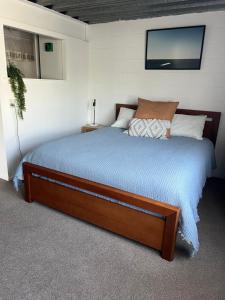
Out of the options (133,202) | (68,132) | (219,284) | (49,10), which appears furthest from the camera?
(68,132)

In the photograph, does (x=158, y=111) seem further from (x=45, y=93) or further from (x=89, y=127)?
(x=45, y=93)

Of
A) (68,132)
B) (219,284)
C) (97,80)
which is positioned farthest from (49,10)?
(219,284)

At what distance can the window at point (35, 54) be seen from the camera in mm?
3260

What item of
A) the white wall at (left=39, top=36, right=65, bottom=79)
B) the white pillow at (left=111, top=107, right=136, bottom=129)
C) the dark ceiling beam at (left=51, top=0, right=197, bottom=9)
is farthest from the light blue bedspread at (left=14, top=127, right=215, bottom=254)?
the dark ceiling beam at (left=51, top=0, right=197, bottom=9)

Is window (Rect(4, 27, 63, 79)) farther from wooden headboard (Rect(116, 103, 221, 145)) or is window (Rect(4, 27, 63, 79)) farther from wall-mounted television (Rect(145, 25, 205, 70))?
wooden headboard (Rect(116, 103, 221, 145))

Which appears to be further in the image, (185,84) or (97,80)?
(97,80)

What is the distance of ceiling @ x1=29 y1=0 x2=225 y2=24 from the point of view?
104 inches

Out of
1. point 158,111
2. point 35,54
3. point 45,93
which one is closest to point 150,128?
point 158,111

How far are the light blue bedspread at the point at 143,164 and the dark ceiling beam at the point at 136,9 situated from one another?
1.60m

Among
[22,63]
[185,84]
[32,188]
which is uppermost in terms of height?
[22,63]

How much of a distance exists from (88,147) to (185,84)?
5.91ft

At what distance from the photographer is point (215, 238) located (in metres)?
1.95

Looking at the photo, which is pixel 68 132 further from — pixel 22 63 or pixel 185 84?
pixel 185 84

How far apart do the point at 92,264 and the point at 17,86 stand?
6.96 ft
